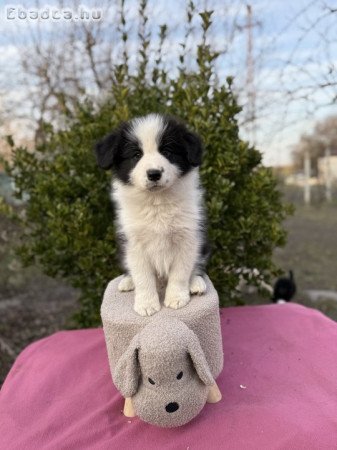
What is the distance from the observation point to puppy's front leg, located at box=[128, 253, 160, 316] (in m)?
2.43

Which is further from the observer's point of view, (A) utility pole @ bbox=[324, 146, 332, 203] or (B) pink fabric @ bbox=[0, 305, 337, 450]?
(A) utility pole @ bbox=[324, 146, 332, 203]

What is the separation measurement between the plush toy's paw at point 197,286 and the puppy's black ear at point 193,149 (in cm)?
69

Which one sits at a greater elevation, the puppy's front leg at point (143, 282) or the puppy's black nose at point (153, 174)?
the puppy's black nose at point (153, 174)

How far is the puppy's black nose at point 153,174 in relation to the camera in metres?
2.20

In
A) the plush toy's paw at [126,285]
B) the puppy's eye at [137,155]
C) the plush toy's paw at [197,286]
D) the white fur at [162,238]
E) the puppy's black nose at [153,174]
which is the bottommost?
the plush toy's paw at [126,285]

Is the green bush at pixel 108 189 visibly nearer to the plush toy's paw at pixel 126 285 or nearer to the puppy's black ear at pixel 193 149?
the plush toy's paw at pixel 126 285

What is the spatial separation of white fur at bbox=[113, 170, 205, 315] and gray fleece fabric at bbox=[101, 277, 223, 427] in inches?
6.0

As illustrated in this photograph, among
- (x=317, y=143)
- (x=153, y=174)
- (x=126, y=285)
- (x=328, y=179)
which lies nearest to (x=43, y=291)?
(x=126, y=285)

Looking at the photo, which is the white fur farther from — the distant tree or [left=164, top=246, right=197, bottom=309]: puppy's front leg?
the distant tree

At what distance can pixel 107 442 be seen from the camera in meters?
2.25

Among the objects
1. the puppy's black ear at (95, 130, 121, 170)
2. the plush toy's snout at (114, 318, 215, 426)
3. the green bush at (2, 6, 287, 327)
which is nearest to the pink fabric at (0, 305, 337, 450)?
the plush toy's snout at (114, 318, 215, 426)

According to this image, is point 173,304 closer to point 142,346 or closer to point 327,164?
point 142,346

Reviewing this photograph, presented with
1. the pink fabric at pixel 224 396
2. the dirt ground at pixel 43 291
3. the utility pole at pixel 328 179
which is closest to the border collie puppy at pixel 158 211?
the pink fabric at pixel 224 396

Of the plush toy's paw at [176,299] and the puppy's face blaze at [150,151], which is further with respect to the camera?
the plush toy's paw at [176,299]
